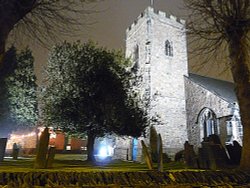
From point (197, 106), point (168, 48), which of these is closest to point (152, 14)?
point (168, 48)

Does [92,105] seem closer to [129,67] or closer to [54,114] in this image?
[54,114]

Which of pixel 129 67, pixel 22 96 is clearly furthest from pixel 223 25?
pixel 22 96

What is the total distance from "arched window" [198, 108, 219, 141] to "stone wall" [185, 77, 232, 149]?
0.38 meters

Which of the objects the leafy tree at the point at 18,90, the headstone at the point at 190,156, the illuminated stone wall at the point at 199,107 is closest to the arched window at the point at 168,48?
the illuminated stone wall at the point at 199,107

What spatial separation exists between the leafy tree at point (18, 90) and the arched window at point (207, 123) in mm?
16059

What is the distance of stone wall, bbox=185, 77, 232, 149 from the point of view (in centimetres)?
2361

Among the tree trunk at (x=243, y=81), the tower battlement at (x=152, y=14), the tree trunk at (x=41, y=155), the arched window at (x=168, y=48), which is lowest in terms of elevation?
the tree trunk at (x=41, y=155)

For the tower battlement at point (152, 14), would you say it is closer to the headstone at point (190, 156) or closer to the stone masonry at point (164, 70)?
the stone masonry at point (164, 70)

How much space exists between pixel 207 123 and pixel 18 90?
18.0m

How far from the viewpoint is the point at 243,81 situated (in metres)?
7.35

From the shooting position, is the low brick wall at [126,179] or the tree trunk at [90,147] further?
the tree trunk at [90,147]

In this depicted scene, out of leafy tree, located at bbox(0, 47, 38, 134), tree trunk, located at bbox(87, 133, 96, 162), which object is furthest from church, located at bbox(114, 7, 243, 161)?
tree trunk, located at bbox(87, 133, 96, 162)

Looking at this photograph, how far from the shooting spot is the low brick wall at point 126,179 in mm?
4770

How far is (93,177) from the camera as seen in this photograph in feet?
17.0
